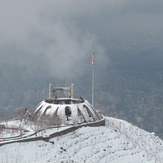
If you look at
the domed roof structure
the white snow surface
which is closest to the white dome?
the domed roof structure

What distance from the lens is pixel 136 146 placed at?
5150 centimetres

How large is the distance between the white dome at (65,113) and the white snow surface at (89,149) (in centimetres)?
251

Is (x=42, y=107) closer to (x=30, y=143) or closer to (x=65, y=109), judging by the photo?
(x=65, y=109)

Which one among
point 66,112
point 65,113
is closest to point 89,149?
point 65,113

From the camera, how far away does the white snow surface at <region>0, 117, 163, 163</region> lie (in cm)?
4197

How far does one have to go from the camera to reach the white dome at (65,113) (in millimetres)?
52812

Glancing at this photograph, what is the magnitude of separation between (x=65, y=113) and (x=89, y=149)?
11.0 meters

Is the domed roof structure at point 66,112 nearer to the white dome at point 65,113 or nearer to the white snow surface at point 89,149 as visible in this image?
the white dome at point 65,113

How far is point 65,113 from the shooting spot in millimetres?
56031

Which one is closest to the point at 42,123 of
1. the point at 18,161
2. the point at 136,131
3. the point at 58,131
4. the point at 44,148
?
the point at 58,131

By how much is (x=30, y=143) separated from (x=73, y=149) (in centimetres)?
552

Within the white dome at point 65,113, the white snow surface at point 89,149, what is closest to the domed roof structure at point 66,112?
the white dome at point 65,113

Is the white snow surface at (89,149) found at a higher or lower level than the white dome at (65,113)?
lower

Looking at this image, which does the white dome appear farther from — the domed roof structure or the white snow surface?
the white snow surface
